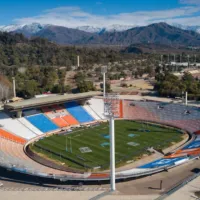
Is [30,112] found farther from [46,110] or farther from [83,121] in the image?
[83,121]

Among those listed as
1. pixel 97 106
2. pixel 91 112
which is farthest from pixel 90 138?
pixel 97 106

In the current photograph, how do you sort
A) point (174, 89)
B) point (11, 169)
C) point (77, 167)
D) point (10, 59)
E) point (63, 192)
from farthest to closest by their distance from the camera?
point (10, 59), point (174, 89), point (77, 167), point (11, 169), point (63, 192)

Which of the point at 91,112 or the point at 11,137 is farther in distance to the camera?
the point at 91,112

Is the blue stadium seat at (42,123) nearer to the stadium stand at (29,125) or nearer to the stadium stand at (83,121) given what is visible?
the stadium stand at (83,121)

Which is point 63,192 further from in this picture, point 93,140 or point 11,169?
point 93,140

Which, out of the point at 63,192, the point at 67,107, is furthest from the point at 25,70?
the point at 63,192
